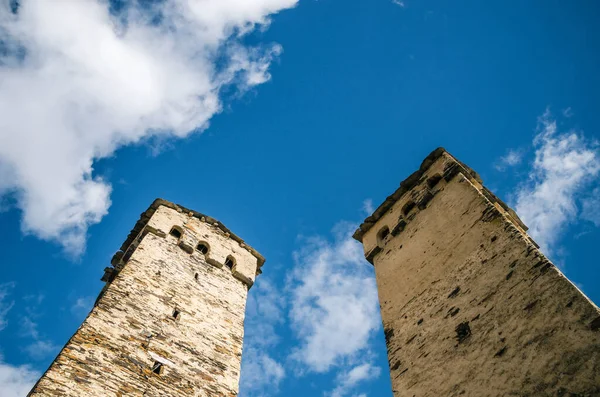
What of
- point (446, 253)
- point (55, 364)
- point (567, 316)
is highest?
point (446, 253)

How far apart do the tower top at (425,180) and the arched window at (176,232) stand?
5.98 meters

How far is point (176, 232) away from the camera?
15555 mm

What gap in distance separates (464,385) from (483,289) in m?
1.49

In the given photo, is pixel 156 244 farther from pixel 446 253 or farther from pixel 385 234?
pixel 446 253

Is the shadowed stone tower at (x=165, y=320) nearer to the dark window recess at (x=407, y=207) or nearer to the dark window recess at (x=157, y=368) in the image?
the dark window recess at (x=157, y=368)

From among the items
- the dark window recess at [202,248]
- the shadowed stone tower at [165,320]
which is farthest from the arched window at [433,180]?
the dark window recess at [202,248]

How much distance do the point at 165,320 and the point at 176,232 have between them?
4.62 meters

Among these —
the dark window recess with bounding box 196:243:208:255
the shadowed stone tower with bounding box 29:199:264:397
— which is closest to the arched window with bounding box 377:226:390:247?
the shadowed stone tower with bounding box 29:199:264:397

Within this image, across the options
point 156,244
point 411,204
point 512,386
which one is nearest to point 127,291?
point 156,244

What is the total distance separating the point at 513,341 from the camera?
6.17m

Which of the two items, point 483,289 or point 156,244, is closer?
point 483,289

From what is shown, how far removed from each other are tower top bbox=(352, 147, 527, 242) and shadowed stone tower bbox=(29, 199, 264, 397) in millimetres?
4320

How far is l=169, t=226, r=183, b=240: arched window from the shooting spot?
15.3 m

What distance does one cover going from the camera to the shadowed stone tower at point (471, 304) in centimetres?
553
